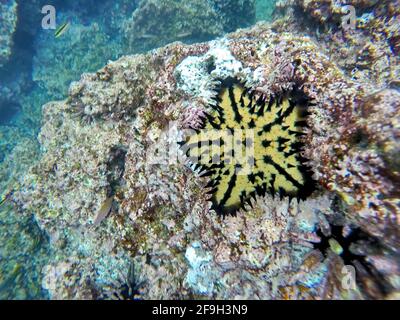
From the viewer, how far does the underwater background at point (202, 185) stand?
2498mm

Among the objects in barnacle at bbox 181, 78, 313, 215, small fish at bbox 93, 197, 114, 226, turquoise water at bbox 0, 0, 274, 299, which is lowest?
small fish at bbox 93, 197, 114, 226

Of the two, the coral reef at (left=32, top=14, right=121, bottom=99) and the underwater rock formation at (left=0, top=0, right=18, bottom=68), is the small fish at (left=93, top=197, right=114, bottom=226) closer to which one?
the coral reef at (left=32, top=14, right=121, bottom=99)

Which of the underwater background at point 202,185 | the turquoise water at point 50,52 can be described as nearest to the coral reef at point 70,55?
the turquoise water at point 50,52

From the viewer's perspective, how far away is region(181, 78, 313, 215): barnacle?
8.11 ft

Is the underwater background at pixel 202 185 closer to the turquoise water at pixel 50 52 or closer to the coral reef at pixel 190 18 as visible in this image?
the coral reef at pixel 190 18

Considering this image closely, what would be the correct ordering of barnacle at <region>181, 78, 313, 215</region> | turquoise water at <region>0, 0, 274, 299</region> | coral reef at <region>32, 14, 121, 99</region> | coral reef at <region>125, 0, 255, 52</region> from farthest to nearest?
1. coral reef at <region>32, 14, 121, 99</region>
2. turquoise water at <region>0, 0, 274, 299</region>
3. coral reef at <region>125, 0, 255, 52</region>
4. barnacle at <region>181, 78, 313, 215</region>

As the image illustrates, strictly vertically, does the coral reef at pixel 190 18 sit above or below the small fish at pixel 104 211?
above

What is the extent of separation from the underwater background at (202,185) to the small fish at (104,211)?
18mm

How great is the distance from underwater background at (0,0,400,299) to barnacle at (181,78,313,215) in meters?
0.22

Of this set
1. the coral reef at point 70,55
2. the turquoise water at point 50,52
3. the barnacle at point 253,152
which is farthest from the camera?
the coral reef at point 70,55

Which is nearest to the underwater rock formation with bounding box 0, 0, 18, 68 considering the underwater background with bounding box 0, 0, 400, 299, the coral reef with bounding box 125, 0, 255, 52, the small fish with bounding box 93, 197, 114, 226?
the coral reef with bounding box 125, 0, 255, 52

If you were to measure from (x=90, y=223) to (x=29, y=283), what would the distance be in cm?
390

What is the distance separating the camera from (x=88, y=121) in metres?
4.83
